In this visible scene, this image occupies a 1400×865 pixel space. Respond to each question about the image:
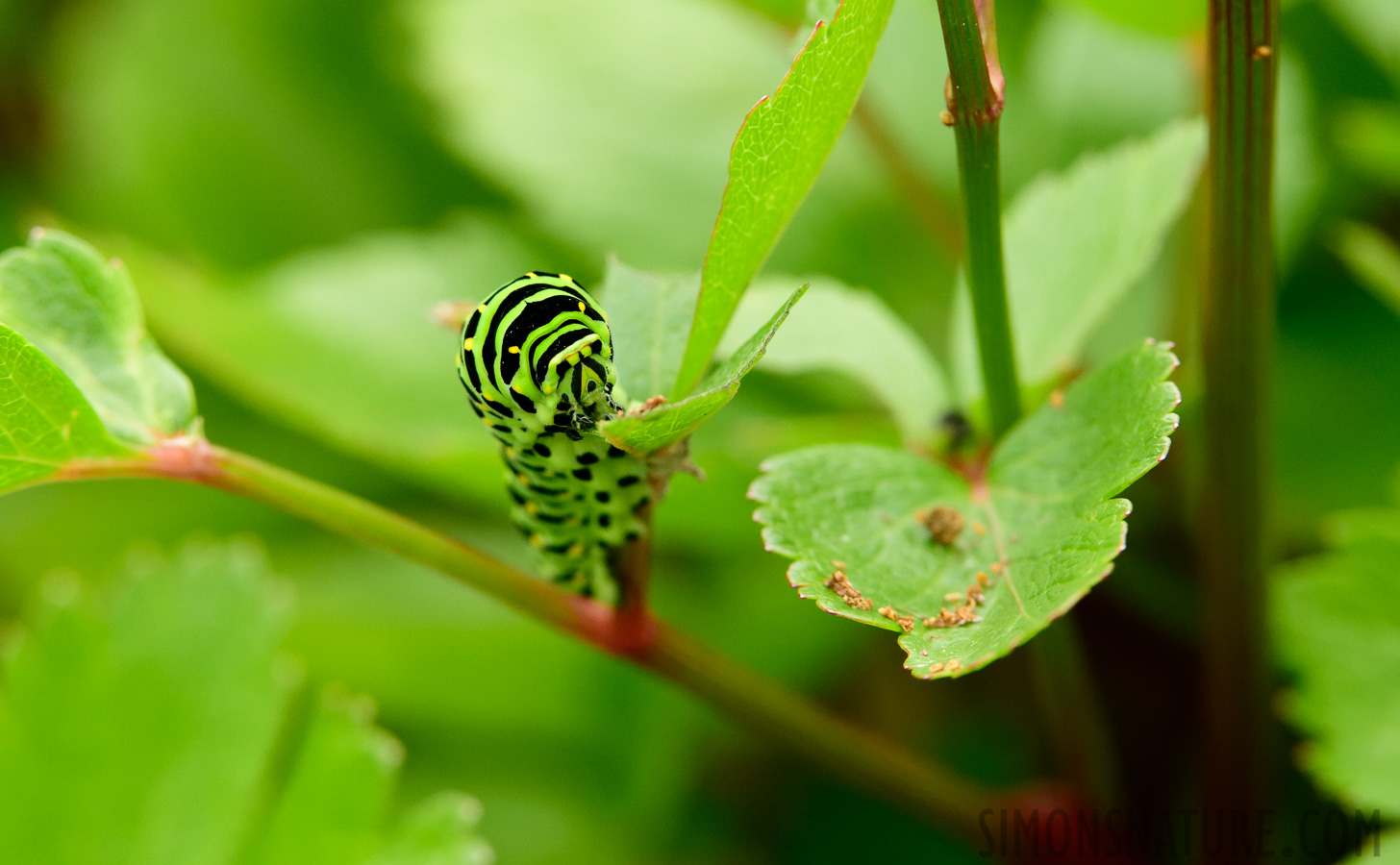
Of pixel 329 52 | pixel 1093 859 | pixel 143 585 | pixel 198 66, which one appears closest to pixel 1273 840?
pixel 1093 859

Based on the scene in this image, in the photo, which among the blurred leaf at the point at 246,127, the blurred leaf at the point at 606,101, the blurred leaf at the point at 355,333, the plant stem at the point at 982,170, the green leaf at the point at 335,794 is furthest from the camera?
the blurred leaf at the point at 246,127

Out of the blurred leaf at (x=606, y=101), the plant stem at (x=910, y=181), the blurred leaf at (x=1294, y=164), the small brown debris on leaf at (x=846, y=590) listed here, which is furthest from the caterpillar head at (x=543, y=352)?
the blurred leaf at (x=1294, y=164)

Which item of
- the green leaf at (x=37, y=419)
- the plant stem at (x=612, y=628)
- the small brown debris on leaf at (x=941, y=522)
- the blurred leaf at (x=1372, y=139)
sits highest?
the blurred leaf at (x=1372, y=139)

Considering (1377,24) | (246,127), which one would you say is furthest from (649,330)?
(246,127)

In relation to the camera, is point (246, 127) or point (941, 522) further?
point (246, 127)

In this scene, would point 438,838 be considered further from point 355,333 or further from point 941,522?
point 355,333

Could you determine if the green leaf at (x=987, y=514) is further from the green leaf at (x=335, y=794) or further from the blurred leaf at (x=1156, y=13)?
the blurred leaf at (x=1156, y=13)
